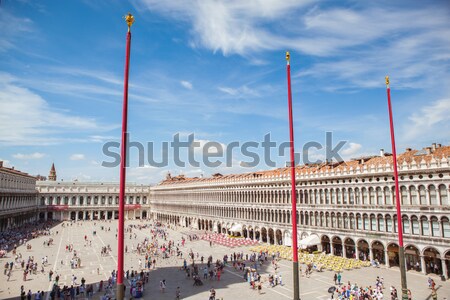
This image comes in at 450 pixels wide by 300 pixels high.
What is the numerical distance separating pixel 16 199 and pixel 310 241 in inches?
2876

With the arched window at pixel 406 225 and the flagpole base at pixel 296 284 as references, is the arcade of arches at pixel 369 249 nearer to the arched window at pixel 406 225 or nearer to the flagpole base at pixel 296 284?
the arched window at pixel 406 225

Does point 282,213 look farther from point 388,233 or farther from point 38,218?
point 38,218

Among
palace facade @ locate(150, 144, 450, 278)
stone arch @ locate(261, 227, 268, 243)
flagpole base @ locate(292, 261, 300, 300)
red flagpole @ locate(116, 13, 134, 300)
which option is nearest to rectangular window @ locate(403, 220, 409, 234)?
palace facade @ locate(150, 144, 450, 278)

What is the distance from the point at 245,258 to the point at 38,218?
3596 inches

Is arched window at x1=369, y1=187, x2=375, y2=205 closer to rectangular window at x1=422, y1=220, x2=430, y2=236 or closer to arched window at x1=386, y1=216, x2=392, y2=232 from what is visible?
arched window at x1=386, y1=216, x2=392, y2=232

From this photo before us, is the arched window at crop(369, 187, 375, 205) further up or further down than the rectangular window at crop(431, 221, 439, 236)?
further up

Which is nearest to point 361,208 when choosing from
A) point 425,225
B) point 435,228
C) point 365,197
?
point 365,197

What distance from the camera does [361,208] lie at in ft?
134

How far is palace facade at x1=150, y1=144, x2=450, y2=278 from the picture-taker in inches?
1332

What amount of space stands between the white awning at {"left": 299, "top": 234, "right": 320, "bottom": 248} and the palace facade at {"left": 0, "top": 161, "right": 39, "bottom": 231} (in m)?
60.1

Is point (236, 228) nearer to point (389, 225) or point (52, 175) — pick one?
point (389, 225)

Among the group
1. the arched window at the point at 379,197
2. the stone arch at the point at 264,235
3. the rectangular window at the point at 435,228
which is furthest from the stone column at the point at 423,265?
the stone arch at the point at 264,235

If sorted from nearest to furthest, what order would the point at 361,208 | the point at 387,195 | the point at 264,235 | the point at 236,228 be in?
the point at 387,195, the point at 361,208, the point at 264,235, the point at 236,228

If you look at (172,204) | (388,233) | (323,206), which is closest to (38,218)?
(172,204)
